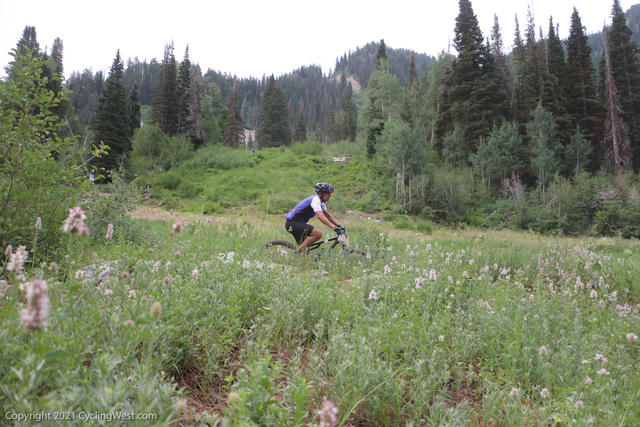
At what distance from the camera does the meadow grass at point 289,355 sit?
1472 millimetres

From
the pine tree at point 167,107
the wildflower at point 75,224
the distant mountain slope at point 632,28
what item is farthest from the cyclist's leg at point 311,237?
the distant mountain slope at point 632,28

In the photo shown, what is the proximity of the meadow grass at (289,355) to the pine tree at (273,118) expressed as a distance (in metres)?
60.4

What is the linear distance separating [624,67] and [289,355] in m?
46.5

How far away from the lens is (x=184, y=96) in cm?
4206

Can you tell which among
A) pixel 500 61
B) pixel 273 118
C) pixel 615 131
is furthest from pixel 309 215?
pixel 273 118

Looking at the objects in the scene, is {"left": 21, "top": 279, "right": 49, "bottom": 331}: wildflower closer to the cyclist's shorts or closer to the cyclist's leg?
the cyclist's leg

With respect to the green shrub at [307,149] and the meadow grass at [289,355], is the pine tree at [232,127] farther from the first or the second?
the meadow grass at [289,355]

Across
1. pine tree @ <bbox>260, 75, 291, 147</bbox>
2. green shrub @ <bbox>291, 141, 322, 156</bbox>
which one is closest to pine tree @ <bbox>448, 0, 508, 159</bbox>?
green shrub @ <bbox>291, 141, 322, 156</bbox>

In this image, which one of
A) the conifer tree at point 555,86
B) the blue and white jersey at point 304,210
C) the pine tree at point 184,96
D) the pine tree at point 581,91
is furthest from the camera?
the pine tree at point 184,96

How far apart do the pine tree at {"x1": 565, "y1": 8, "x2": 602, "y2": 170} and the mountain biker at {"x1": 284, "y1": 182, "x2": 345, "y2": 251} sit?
31567 millimetres

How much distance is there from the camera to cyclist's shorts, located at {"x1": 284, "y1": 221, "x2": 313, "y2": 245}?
6.93 meters

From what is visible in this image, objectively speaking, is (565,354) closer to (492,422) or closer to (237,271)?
(492,422)

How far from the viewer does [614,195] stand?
61.9ft

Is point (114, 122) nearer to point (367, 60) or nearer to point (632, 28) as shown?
point (632, 28)
